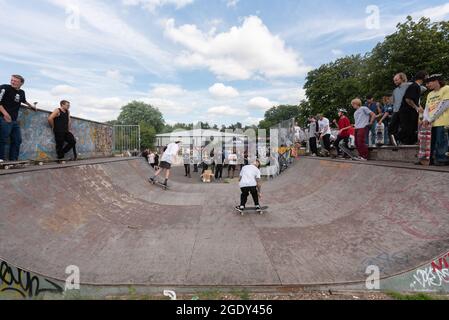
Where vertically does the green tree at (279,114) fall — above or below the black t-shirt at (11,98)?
above

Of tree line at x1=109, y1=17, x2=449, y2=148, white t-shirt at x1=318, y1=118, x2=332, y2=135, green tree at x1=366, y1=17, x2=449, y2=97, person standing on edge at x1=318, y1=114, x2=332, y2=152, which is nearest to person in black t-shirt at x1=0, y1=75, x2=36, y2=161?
person standing on edge at x1=318, y1=114, x2=332, y2=152

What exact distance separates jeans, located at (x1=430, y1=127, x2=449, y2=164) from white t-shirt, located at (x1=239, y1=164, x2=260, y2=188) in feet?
11.8

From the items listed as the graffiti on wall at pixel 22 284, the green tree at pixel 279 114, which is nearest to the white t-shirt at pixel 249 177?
the graffiti on wall at pixel 22 284

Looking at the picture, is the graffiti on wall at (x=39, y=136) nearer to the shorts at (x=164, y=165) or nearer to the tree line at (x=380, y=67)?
the shorts at (x=164, y=165)

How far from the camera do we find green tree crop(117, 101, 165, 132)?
88075mm

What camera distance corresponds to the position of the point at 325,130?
398 inches

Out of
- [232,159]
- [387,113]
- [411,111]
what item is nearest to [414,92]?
[411,111]

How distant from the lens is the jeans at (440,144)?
4828mm

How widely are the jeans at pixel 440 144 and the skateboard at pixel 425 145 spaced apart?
0.08m

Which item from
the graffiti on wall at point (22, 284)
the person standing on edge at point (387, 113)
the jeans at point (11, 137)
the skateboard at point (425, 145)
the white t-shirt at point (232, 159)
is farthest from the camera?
the white t-shirt at point (232, 159)

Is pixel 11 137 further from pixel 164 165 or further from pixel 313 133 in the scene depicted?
pixel 313 133

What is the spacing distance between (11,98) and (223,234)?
5720mm

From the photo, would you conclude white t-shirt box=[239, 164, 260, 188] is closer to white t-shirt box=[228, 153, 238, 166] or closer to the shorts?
the shorts
